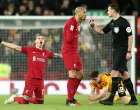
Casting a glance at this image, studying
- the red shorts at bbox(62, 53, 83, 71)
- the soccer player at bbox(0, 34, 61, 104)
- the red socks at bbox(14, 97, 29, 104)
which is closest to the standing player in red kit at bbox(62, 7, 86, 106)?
the red shorts at bbox(62, 53, 83, 71)

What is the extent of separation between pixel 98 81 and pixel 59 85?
4252mm

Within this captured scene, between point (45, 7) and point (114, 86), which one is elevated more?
point (45, 7)

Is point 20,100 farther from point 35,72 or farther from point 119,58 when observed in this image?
point 119,58

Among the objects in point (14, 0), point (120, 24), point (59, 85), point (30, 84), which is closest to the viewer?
point (120, 24)

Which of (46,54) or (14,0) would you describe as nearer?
(46,54)

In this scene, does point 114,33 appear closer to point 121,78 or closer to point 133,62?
point 121,78

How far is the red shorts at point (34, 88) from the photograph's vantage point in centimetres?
1231

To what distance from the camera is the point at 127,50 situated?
11.6 m

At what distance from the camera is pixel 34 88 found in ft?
40.7

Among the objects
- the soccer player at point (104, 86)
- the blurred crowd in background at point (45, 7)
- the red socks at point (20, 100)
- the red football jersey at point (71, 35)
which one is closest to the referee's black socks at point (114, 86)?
the soccer player at point (104, 86)

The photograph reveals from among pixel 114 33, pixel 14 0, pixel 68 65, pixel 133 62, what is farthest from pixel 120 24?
pixel 14 0

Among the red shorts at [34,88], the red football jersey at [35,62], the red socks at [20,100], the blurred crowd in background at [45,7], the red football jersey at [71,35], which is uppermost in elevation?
the blurred crowd in background at [45,7]

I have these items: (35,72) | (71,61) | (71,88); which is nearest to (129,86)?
(71,88)

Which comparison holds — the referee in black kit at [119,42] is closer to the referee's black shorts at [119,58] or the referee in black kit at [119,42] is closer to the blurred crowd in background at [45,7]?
the referee's black shorts at [119,58]
